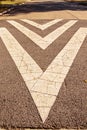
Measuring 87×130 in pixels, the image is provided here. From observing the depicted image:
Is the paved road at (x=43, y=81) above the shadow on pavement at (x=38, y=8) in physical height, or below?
above

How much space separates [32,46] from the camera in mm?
7895

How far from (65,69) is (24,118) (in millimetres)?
2241

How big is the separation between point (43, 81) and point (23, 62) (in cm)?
132

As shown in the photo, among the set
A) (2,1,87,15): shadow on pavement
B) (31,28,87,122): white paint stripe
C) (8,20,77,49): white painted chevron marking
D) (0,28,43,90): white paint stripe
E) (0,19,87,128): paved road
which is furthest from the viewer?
(2,1,87,15): shadow on pavement

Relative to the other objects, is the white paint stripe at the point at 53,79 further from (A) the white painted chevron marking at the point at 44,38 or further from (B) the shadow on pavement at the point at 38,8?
(B) the shadow on pavement at the point at 38,8

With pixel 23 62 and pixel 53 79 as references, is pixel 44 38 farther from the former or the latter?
pixel 53 79

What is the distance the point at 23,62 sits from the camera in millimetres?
6355

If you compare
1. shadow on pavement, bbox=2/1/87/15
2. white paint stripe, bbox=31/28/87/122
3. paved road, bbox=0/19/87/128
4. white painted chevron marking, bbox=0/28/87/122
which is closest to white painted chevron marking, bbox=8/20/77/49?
paved road, bbox=0/19/87/128

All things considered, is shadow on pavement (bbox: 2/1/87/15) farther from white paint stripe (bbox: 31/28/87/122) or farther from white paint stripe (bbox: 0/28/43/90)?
white paint stripe (bbox: 31/28/87/122)

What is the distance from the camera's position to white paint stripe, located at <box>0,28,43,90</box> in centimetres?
541

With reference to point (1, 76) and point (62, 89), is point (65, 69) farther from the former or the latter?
point (1, 76)

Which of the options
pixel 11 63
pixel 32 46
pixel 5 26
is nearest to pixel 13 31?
pixel 5 26

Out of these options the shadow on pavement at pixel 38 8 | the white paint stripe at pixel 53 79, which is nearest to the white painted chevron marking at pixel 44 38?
the white paint stripe at pixel 53 79

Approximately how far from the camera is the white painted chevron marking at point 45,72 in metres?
4.49
